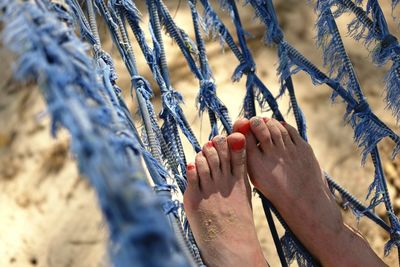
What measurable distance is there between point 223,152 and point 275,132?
0.11m

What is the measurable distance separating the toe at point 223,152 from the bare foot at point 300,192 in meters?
0.03

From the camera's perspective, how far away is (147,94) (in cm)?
81

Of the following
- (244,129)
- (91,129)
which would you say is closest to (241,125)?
(244,129)

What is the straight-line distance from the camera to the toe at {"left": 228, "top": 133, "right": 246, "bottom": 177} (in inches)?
36.7

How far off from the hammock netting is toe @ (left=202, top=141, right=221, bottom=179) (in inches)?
1.4

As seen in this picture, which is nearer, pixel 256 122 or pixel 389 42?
pixel 389 42

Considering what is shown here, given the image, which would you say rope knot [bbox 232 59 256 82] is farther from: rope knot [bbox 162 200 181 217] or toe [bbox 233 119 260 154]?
rope knot [bbox 162 200 181 217]

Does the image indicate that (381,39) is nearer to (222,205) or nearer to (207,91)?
(207,91)

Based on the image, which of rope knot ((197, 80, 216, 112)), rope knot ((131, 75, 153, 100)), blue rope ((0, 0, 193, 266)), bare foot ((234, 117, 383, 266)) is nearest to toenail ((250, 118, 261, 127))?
bare foot ((234, 117, 383, 266))

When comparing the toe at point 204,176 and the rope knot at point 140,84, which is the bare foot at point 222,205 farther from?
the rope knot at point 140,84

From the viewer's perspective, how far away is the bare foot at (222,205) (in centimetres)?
91

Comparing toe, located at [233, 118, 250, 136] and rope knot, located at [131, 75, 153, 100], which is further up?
rope knot, located at [131, 75, 153, 100]

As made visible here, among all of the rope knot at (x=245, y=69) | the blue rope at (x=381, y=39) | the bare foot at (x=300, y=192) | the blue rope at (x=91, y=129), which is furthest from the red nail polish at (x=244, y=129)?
the blue rope at (x=91, y=129)

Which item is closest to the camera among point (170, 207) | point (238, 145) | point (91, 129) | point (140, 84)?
point (91, 129)
